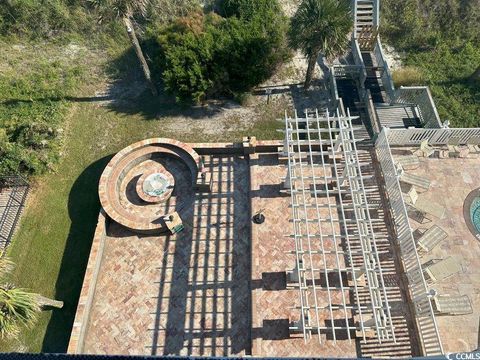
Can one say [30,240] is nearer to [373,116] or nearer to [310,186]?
[310,186]

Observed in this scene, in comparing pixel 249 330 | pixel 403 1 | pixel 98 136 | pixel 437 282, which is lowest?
pixel 249 330

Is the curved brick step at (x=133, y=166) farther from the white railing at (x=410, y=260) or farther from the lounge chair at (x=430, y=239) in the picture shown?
the lounge chair at (x=430, y=239)

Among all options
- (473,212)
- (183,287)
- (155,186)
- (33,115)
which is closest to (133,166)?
(155,186)

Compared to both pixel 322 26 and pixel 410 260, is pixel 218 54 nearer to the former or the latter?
pixel 322 26

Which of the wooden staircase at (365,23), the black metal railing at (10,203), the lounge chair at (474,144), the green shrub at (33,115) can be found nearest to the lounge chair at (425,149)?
the lounge chair at (474,144)

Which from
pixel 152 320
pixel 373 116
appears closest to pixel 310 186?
pixel 373 116

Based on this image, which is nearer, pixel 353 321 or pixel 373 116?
pixel 353 321

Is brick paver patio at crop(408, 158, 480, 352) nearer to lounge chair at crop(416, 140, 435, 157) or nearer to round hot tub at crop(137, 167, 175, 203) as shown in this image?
lounge chair at crop(416, 140, 435, 157)
